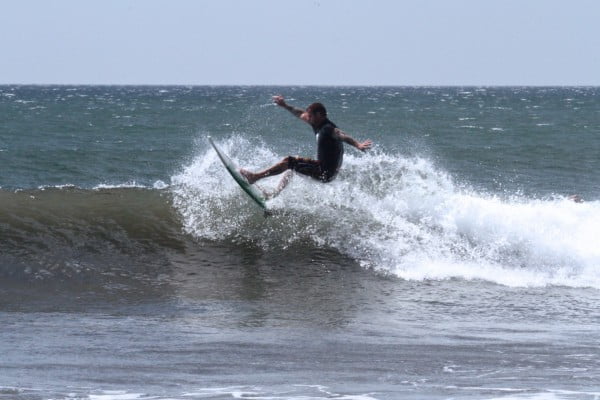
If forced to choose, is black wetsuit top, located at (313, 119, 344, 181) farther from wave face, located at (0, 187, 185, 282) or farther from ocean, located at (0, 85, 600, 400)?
wave face, located at (0, 187, 185, 282)

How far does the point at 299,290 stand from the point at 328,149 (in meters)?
1.90

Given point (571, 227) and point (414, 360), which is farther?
point (571, 227)

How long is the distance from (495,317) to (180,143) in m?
27.1

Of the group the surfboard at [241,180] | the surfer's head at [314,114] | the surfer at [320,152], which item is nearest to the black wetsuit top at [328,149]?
the surfer at [320,152]

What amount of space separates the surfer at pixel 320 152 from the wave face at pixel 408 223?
1109mm

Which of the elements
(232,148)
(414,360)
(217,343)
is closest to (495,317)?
(414,360)

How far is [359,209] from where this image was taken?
15047 millimetres

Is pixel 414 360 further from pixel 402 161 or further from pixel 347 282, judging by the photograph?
pixel 402 161

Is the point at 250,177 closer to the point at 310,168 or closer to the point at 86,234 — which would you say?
the point at 310,168

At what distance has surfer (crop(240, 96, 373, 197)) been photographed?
1256 cm

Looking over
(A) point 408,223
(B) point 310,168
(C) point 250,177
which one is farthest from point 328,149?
(A) point 408,223

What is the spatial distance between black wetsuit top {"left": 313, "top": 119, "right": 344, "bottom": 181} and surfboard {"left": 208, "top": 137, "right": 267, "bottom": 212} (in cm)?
120

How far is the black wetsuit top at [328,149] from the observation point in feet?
41.3

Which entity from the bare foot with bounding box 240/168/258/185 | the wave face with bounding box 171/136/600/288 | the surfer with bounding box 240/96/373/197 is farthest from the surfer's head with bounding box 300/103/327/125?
the wave face with bounding box 171/136/600/288
